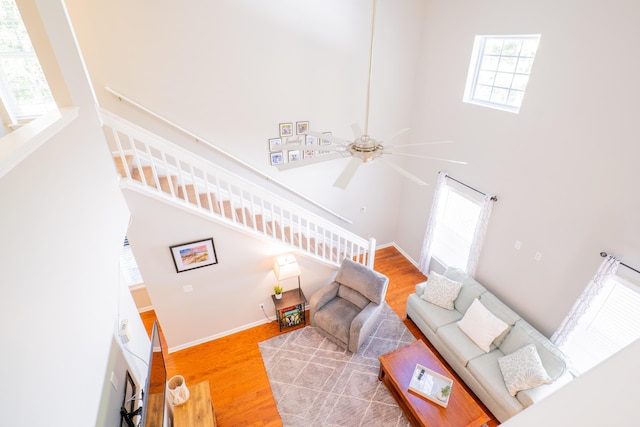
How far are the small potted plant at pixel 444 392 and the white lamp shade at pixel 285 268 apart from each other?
91.8 inches

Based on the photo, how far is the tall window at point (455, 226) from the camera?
4875mm

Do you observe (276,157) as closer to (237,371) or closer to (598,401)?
(237,371)

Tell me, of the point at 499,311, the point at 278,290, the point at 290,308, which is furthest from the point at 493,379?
the point at 278,290

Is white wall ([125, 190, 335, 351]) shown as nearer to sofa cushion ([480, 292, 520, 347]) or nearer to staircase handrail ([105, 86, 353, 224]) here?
staircase handrail ([105, 86, 353, 224])

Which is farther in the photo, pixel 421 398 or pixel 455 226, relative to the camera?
pixel 455 226

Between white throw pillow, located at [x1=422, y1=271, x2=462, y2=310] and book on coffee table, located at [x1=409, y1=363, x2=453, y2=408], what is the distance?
3.90 ft

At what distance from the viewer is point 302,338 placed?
4.93m

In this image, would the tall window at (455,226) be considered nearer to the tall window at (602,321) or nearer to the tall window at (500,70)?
the tall window at (500,70)

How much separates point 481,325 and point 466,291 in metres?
0.61

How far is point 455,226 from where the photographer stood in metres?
→ 5.48

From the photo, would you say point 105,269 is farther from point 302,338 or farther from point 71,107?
point 302,338

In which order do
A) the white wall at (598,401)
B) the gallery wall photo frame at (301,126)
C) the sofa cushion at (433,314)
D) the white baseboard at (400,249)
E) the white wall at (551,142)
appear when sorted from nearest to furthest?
the white wall at (598,401)
the white wall at (551,142)
the sofa cushion at (433,314)
the gallery wall photo frame at (301,126)
the white baseboard at (400,249)

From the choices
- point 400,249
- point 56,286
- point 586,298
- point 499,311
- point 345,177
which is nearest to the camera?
point 56,286

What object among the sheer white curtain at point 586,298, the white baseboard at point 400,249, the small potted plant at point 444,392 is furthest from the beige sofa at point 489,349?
the white baseboard at point 400,249
